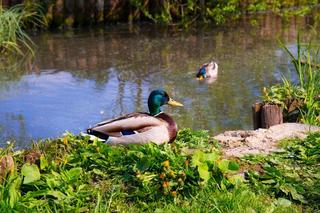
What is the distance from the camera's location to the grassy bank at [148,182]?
3615mm

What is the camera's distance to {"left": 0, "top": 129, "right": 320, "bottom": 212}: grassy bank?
3.62 metres

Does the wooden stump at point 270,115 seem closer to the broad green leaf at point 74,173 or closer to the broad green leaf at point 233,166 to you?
the broad green leaf at point 233,166

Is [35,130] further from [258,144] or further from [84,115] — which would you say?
[258,144]

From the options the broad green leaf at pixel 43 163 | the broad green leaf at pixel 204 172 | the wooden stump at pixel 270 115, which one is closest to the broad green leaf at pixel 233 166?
the broad green leaf at pixel 204 172

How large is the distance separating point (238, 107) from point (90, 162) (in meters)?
3.68

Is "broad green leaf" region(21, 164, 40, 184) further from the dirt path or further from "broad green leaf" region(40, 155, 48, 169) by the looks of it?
the dirt path

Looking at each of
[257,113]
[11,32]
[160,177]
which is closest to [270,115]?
[257,113]

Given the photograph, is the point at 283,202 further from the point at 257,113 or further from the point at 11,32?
the point at 11,32

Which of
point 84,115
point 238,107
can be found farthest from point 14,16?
point 238,107

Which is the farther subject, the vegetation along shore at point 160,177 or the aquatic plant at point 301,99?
the aquatic plant at point 301,99

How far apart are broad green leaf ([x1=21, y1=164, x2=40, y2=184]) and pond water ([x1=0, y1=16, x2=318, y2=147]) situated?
8.12ft

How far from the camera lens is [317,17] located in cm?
1566

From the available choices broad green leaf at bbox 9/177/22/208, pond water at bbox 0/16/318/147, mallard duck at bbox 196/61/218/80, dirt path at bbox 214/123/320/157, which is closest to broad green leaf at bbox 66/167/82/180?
broad green leaf at bbox 9/177/22/208

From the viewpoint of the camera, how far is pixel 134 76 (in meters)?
9.56
